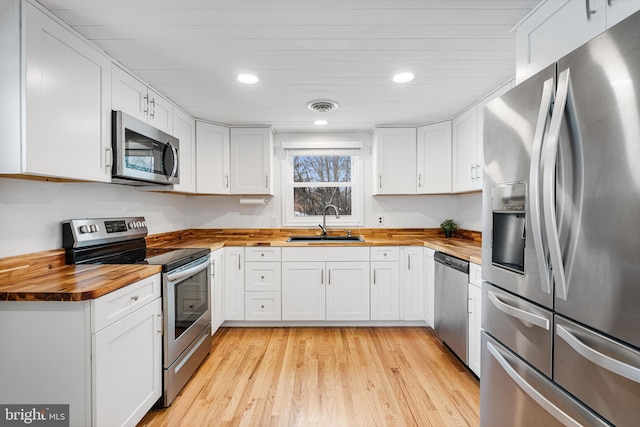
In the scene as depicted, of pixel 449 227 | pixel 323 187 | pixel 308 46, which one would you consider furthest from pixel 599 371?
pixel 323 187

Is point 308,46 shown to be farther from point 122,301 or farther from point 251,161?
point 251,161

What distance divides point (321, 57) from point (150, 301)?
5.90ft

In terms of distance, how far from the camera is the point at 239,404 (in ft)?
6.36

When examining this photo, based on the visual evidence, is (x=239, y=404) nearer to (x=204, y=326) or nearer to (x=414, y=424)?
(x=204, y=326)

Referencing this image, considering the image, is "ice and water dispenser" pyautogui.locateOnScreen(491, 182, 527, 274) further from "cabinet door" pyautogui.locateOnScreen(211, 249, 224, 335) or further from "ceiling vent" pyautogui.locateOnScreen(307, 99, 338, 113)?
"cabinet door" pyautogui.locateOnScreen(211, 249, 224, 335)

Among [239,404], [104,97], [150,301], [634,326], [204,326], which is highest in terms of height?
[104,97]

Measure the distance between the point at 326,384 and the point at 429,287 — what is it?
4.71 feet

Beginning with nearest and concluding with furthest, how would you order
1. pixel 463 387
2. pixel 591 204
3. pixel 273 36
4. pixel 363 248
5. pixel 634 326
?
pixel 634 326 → pixel 591 204 → pixel 273 36 → pixel 463 387 → pixel 363 248

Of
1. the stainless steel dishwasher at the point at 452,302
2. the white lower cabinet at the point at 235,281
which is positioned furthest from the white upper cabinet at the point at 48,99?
the stainless steel dishwasher at the point at 452,302

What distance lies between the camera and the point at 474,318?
2.19 meters

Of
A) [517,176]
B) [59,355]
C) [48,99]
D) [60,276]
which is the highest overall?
[48,99]

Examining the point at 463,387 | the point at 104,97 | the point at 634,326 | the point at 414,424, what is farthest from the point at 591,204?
the point at 104,97

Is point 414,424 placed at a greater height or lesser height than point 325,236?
lesser

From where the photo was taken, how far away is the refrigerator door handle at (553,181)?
1.01 metres
